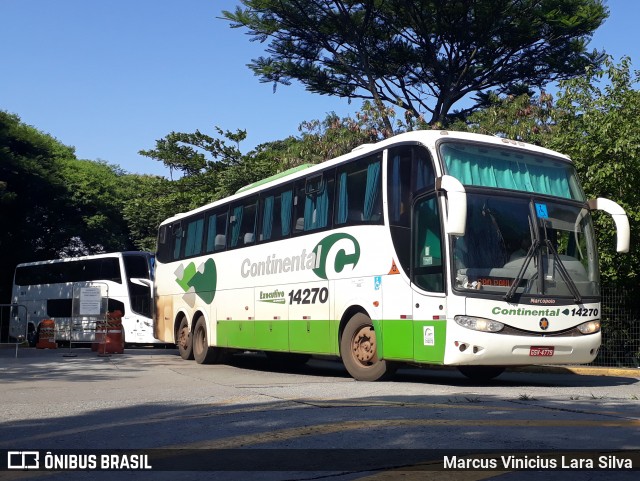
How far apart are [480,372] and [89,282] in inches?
857

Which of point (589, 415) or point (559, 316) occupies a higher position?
point (559, 316)

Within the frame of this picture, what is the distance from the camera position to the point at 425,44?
1246 inches

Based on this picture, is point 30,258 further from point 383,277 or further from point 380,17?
point 383,277

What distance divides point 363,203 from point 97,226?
3529 cm

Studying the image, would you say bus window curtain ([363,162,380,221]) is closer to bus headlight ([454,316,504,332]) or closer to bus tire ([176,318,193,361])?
bus headlight ([454,316,504,332])

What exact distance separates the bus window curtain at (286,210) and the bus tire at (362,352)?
9.53 feet

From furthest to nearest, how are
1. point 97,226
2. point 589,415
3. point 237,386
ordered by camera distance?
point 97,226 < point 237,386 < point 589,415

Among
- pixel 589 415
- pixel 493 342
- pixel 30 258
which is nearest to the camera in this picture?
pixel 589 415

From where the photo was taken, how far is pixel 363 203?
13555 millimetres

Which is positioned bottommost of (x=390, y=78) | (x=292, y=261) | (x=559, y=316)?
(x=559, y=316)

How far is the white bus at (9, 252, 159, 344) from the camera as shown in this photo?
30922mm

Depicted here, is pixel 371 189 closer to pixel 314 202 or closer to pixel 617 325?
pixel 314 202

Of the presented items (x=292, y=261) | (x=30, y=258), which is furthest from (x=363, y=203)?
(x=30, y=258)

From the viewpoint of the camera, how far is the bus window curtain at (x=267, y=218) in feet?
55.2
